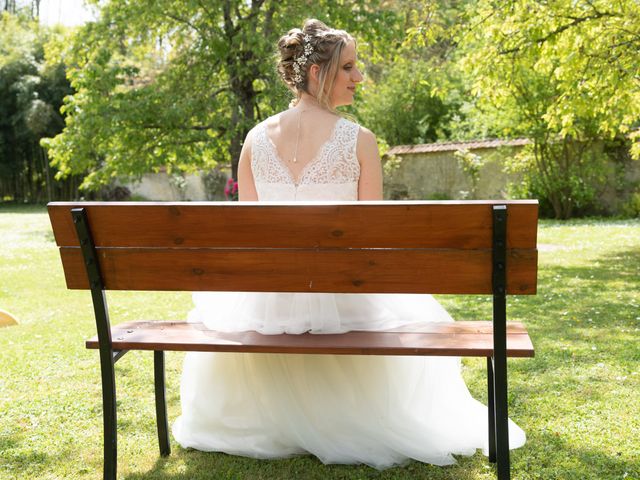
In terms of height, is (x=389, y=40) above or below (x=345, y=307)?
above

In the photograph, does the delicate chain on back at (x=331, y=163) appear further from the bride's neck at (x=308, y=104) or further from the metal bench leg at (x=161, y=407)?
the metal bench leg at (x=161, y=407)

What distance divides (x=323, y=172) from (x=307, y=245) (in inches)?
27.7

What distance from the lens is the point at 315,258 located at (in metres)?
2.63

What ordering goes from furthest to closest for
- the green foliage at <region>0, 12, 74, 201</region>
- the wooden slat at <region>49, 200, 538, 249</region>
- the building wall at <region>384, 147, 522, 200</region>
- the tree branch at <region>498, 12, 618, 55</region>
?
the green foliage at <region>0, 12, 74, 201</region>, the building wall at <region>384, 147, 522, 200</region>, the tree branch at <region>498, 12, 618, 55</region>, the wooden slat at <region>49, 200, 538, 249</region>

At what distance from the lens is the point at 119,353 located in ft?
9.82

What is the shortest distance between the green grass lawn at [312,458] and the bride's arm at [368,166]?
1.22 m

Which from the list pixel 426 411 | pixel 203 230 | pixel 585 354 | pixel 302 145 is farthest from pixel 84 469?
pixel 585 354

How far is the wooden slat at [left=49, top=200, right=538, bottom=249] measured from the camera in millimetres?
2461

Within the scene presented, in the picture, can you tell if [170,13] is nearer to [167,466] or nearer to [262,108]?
[262,108]

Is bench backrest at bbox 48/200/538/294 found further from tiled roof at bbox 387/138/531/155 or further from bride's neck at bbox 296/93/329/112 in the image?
tiled roof at bbox 387/138/531/155

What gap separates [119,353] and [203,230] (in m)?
0.73

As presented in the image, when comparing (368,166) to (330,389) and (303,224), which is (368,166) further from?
(330,389)

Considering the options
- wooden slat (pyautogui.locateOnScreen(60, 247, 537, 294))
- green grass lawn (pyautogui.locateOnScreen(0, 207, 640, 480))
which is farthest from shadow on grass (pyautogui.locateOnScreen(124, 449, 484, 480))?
wooden slat (pyautogui.locateOnScreen(60, 247, 537, 294))

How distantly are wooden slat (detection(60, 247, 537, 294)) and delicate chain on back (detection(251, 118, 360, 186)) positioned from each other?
27.7 inches
